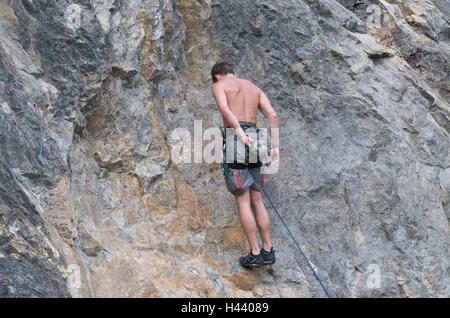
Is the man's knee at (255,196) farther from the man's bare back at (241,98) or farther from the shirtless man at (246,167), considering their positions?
the man's bare back at (241,98)

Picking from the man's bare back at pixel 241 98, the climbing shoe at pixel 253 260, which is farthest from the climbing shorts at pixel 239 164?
the climbing shoe at pixel 253 260

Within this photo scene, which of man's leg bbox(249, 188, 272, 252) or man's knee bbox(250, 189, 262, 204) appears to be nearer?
man's leg bbox(249, 188, 272, 252)

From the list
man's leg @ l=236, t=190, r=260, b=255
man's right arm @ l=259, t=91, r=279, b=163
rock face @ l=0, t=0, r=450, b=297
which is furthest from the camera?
man's right arm @ l=259, t=91, r=279, b=163

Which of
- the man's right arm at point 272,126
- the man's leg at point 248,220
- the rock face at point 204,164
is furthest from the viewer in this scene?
the man's right arm at point 272,126

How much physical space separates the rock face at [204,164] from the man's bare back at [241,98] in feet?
3.66

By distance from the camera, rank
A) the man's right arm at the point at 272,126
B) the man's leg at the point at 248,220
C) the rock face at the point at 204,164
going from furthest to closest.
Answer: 1. the man's right arm at the point at 272,126
2. the man's leg at the point at 248,220
3. the rock face at the point at 204,164

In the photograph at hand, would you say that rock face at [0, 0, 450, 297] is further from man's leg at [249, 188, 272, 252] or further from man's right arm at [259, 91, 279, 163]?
man's right arm at [259, 91, 279, 163]

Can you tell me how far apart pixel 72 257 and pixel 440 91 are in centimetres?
586

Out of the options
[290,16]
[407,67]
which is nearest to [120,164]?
[290,16]

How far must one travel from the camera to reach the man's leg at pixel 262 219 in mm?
5005

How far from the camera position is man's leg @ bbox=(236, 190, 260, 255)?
4945 mm

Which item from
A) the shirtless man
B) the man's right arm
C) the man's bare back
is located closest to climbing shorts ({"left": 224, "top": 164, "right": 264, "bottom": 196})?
the shirtless man

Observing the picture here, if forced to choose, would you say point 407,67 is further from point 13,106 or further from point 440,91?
point 13,106

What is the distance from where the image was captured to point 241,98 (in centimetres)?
512
